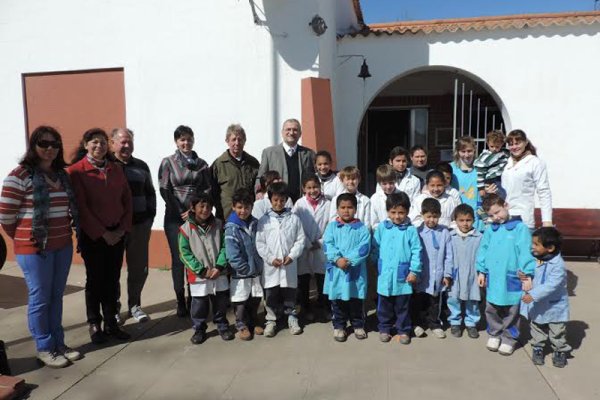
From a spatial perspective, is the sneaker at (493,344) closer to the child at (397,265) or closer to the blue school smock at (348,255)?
the child at (397,265)

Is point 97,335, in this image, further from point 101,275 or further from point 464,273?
point 464,273

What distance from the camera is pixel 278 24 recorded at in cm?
574

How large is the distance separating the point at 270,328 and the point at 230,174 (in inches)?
57.4

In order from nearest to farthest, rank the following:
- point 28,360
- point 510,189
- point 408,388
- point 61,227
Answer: point 408,388, point 61,227, point 28,360, point 510,189

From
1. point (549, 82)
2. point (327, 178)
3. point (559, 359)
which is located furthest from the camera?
point (549, 82)

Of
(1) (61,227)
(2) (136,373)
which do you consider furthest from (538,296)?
(1) (61,227)

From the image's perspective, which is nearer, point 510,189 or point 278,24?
point 510,189

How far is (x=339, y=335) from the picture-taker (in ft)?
12.6

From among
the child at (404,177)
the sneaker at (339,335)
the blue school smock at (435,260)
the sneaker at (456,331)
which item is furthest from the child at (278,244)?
the sneaker at (456,331)

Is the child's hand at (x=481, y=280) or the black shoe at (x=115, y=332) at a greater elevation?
the child's hand at (x=481, y=280)

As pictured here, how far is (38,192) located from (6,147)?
168 inches

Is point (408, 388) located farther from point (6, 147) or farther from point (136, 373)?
point (6, 147)

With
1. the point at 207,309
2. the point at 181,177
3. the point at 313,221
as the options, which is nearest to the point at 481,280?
the point at 313,221

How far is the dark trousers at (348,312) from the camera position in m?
3.91
